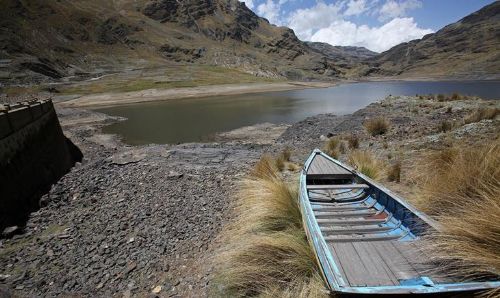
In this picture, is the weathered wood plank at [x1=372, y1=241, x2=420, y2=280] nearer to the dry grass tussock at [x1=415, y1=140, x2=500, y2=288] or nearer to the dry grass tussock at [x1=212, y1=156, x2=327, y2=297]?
the dry grass tussock at [x1=415, y1=140, x2=500, y2=288]

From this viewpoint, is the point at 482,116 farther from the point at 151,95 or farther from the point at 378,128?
the point at 151,95

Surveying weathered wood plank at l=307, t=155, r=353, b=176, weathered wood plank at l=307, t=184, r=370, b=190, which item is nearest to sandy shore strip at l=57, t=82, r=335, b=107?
weathered wood plank at l=307, t=155, r=353, b=176

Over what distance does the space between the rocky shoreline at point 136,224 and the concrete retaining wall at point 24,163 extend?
463mm

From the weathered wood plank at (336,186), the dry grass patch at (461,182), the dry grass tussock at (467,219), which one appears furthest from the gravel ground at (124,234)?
the dry grass patch at (461,182)

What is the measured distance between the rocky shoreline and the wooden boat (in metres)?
1.84

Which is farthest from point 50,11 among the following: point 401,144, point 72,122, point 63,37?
point 401,144

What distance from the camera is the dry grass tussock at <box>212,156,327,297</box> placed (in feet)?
12.8

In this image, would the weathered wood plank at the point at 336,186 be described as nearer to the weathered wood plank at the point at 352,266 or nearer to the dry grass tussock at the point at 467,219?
the dry grass tussock at the point at 467,219

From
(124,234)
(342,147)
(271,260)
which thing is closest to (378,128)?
(342,147)

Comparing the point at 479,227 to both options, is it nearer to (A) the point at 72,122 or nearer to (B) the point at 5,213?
(B) the point at 5,213

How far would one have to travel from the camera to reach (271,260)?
13.8 feet

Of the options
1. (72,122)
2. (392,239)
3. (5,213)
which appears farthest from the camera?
(72,122)

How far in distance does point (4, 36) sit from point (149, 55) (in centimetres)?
4469

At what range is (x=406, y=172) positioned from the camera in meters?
8.27
